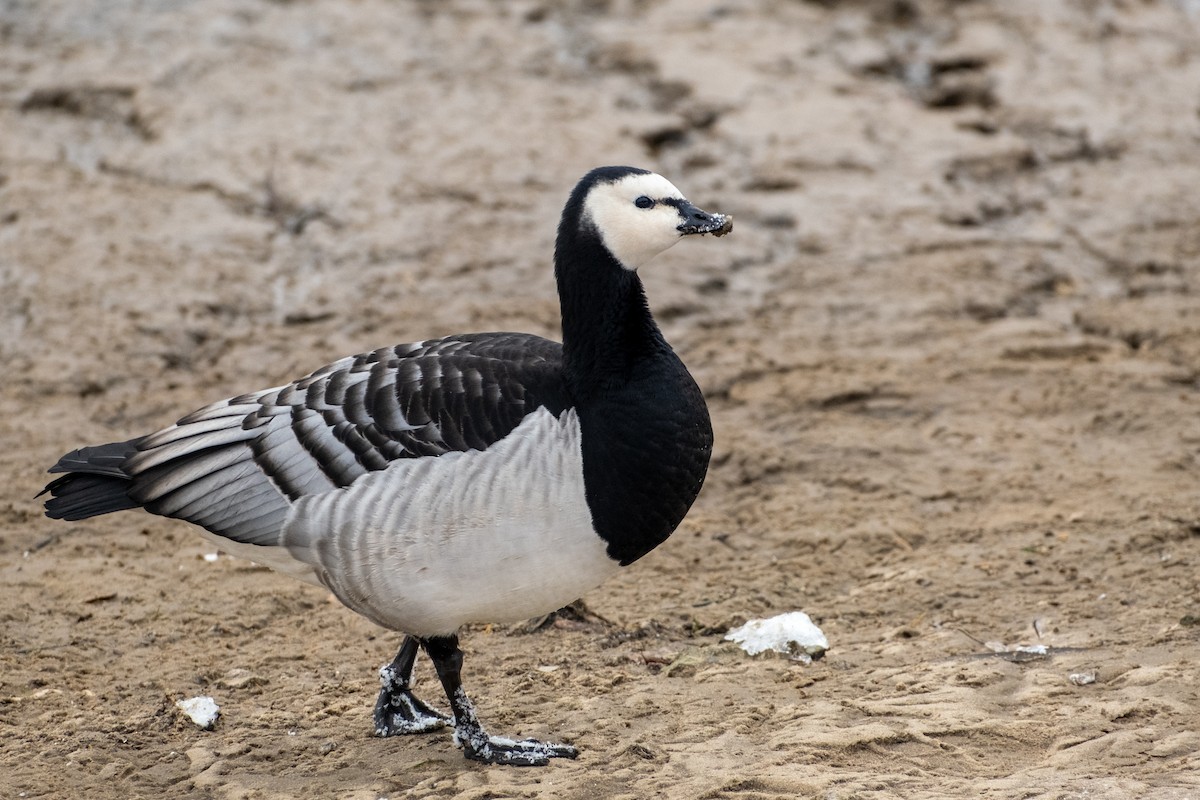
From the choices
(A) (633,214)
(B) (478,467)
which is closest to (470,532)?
(B) (478,467)

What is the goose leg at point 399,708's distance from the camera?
5.26 metres

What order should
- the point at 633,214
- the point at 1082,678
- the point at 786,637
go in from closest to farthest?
1. the point at 633,214
2. the point at 1082,678
3. the point at 786,637

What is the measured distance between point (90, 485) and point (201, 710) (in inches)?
38.5

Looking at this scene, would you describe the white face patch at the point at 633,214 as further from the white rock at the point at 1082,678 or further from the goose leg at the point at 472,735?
the white rock at the point at 1082,678

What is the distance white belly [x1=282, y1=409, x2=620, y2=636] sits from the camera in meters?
4.60

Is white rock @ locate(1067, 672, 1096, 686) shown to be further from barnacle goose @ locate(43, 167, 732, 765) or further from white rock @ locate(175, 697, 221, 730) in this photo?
white rock @ locate(175, 697, 221, 730)

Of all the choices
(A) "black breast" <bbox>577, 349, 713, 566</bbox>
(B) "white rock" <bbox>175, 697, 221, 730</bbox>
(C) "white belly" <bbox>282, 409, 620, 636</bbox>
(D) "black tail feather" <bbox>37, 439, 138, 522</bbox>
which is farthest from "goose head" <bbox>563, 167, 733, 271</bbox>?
(B) "white rock" <bbox>175, 697, 221, 730</bbox>

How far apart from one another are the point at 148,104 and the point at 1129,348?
714 centimetres

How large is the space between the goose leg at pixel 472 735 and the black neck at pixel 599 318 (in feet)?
3.51

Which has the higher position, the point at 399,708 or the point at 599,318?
the point at 599,318

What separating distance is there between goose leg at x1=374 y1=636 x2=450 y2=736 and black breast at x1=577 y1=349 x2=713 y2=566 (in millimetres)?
1094

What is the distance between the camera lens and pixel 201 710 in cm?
532

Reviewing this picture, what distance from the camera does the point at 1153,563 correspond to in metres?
6.05

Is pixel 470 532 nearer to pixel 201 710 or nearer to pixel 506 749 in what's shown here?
pixel 506 749
